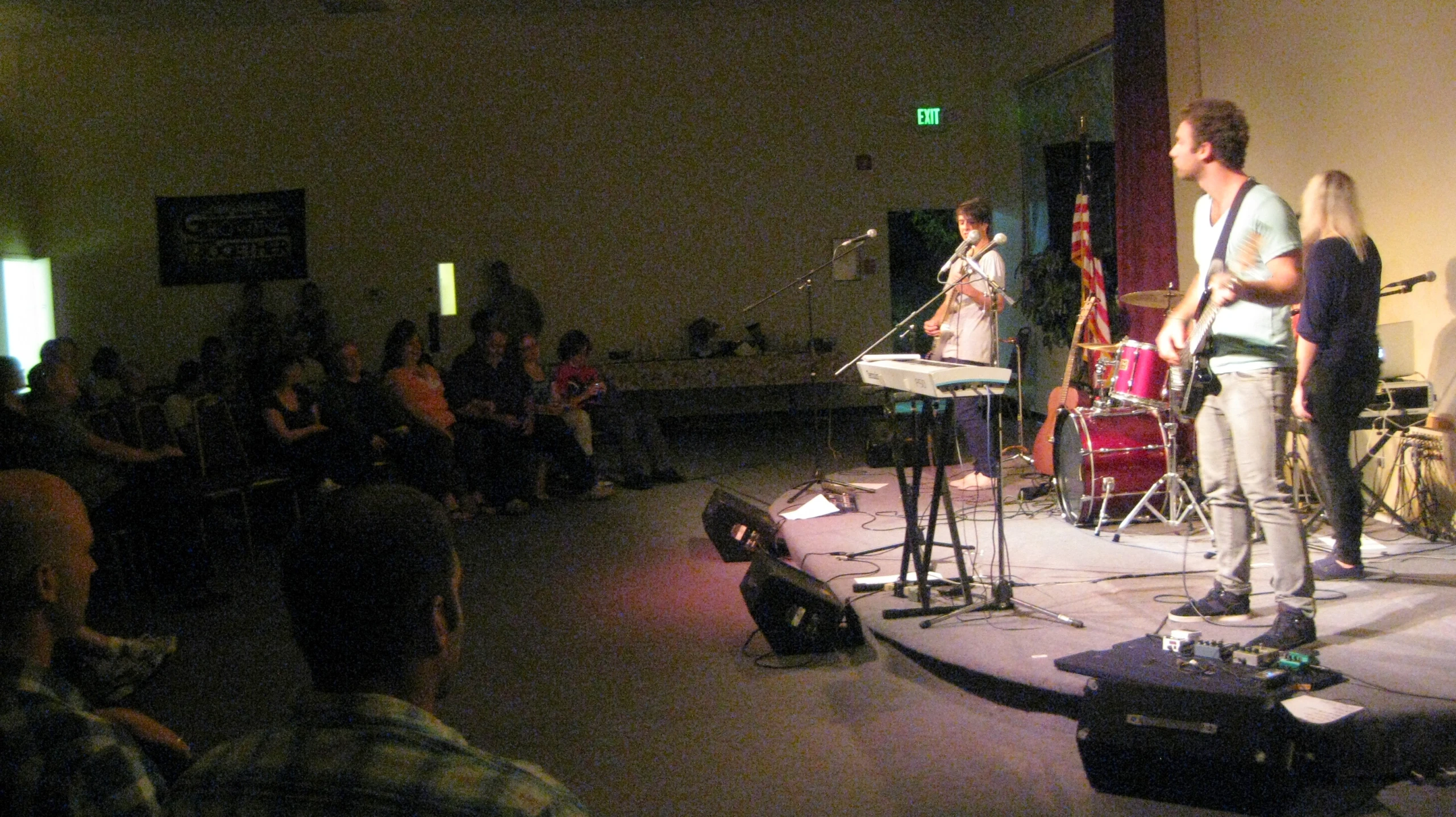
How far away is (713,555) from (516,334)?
6059 mm

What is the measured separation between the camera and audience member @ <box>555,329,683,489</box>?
8117 millimetres

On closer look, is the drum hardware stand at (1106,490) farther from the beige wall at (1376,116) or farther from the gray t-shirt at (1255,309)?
the gray t-shirt at (1255,309)

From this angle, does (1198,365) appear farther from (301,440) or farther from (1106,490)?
(301,440)

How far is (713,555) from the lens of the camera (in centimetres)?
614

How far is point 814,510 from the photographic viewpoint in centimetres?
655

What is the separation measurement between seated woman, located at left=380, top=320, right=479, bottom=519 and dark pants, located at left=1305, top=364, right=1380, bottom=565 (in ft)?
16.0

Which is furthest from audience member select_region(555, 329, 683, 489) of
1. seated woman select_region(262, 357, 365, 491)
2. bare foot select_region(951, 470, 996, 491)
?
bare foot select_region(951, 470, 996, 491)

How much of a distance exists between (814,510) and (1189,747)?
3699mm

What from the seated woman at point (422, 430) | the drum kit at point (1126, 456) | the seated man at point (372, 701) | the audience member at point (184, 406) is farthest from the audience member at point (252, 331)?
the seated man at point (372, 701)

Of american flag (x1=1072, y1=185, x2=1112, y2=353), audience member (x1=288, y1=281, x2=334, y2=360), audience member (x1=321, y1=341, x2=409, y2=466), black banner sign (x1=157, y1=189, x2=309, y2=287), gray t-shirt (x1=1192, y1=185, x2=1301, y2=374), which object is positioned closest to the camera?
gray t-shirt (x1=1192, y1=185, x2=1301, y2=374)

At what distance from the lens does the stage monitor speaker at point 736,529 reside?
5.84 metres

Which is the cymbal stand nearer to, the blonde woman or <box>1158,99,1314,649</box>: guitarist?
the blonde woman

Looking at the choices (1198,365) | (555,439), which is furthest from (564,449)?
(1198,365)

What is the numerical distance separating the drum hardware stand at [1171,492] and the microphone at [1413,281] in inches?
43.3
